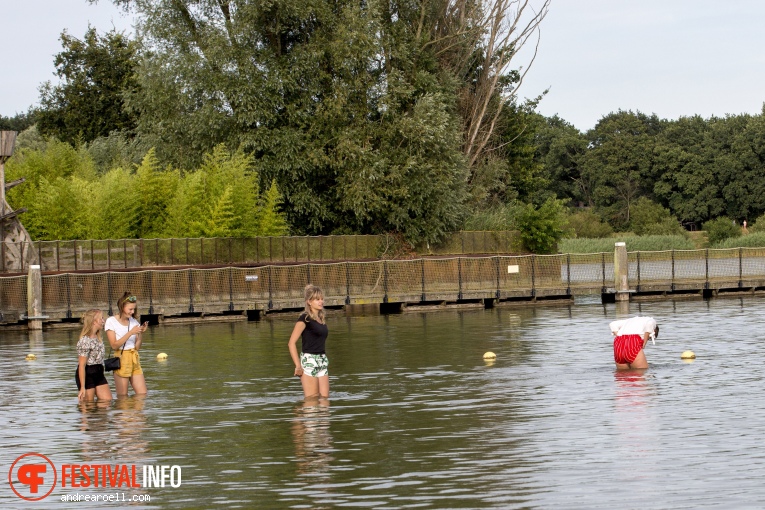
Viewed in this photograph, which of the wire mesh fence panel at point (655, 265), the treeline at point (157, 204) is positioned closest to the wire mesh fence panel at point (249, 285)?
the treeline at point (157, 204)

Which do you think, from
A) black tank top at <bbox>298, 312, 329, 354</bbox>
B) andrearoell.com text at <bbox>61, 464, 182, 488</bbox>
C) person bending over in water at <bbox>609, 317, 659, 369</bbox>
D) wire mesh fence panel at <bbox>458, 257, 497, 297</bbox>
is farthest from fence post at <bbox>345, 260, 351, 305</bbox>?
andrearoell.com text at <bbox>61, 464, 182, 488</bbox>

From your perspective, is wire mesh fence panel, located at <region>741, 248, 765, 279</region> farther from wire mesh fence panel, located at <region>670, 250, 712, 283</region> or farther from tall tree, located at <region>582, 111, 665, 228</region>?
tall tree, located at <region>582, 111, 665, 228</region>

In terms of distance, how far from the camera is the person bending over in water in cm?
2233

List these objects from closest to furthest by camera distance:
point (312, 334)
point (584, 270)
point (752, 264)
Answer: point (312, 334) < point (584, 270) < point (752, 264)

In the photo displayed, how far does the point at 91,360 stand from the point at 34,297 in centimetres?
2128

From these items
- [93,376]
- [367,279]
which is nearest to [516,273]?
[367,279]

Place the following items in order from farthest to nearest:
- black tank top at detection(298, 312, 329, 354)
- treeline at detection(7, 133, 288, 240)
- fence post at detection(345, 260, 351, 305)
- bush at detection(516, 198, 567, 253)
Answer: bush at detection(516, 198, 567, 253), treeline at detection(7, 133, 288, 240), fence post at detection(345, 260, 351, 305), black tank top at detection(298, 312, 329, 354)

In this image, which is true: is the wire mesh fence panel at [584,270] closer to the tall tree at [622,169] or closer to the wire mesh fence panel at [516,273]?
the wire mesh fence panel at [516,273]

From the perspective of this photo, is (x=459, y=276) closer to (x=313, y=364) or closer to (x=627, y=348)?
(x=627, y=348)

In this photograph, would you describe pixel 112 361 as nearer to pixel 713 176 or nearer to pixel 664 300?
pixel 664 300

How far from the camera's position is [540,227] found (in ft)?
181

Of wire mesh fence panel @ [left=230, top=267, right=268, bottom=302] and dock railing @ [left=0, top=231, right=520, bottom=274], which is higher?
dock railing @ [left=0, top=231, right=520, bottom=274]

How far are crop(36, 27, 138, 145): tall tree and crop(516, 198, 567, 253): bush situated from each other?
33.9 m

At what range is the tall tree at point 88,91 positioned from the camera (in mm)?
80000
